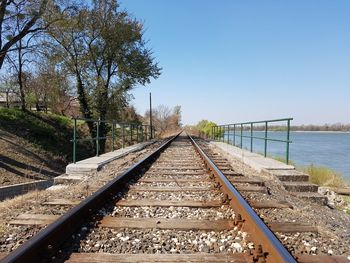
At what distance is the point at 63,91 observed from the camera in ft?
85.2

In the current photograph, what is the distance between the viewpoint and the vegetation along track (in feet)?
8.47

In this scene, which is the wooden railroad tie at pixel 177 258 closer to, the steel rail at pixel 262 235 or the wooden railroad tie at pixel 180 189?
the steel rail at pixel 262 235

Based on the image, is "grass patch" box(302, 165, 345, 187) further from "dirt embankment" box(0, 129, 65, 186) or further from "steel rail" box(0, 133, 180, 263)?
"dirt embankment" box(0, 129, 65, 186)

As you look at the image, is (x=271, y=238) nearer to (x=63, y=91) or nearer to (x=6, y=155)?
(x=6, y=155)

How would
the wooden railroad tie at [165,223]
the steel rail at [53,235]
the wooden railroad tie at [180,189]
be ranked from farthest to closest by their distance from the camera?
the wooden railroad tie at [180,189] < the wooden railroad tie at [165,223] < the steel rail at [53,235]

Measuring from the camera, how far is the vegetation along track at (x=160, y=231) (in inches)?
102

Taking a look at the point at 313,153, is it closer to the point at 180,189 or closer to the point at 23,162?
the point at 23,162

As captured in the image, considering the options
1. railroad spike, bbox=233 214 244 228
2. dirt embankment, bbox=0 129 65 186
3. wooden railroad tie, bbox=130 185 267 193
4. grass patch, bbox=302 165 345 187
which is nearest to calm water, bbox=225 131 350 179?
grass patch, bbox=302 165 345 187

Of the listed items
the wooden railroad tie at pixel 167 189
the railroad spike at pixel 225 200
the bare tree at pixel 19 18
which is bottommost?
the wooden railroad tie at pixel 167 189

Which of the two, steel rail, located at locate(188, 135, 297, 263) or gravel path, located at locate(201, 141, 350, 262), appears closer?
steel rail, located at locate(188, 135, 297, 263)

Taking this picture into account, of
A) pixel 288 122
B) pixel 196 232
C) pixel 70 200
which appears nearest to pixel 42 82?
pixel 288 122

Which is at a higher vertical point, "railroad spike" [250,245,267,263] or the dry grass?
"railroad spike" [250,245,267,263]

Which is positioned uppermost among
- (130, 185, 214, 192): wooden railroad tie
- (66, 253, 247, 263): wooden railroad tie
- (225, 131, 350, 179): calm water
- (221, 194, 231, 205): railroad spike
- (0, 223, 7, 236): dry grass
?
(221, 194, 231, 205): railroad spike

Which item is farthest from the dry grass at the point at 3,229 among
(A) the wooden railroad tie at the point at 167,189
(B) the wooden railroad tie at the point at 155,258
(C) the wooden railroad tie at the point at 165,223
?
(A) the wooden railroad tie at the point at 167,189
